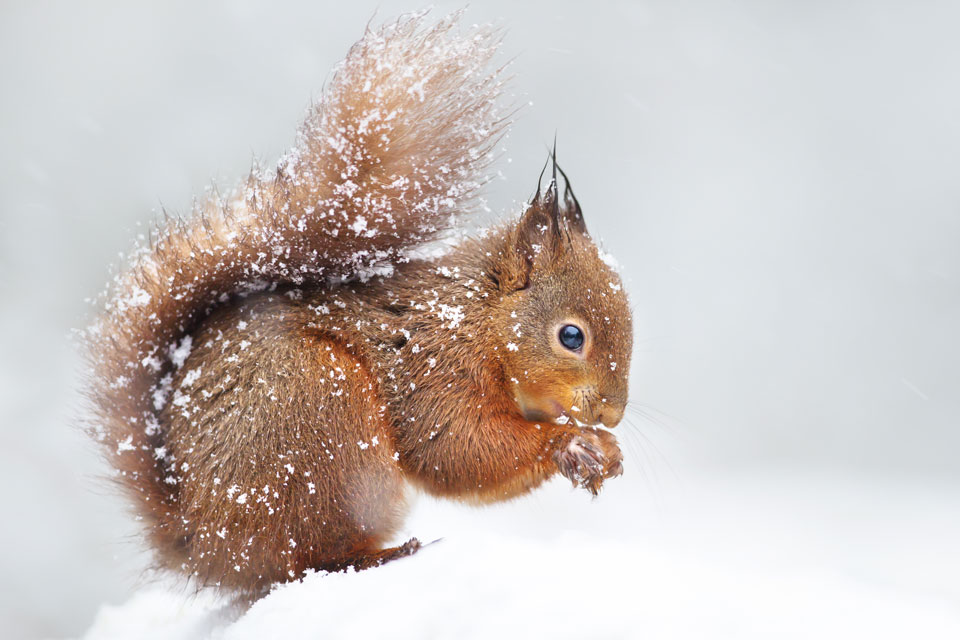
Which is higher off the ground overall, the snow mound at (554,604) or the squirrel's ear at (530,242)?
the squirrel's ear at (530,242)

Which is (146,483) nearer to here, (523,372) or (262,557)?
(262,557)

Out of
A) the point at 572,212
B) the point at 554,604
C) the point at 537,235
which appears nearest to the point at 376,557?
the point at 554,604

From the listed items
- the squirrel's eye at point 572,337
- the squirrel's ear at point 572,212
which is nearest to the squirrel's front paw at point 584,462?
the squirrel's eye at point 572,337

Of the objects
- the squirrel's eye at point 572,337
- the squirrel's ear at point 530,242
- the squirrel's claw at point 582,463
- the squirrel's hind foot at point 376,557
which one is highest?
the squirrel's ear at point 530,242

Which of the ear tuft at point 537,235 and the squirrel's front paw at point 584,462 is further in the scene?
the ear tuft at point 537,235

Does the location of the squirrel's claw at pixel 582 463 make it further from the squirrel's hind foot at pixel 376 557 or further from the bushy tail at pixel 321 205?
the bushy tail at pixel 321 205

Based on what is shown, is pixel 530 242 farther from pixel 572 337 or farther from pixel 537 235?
pixel 572 337

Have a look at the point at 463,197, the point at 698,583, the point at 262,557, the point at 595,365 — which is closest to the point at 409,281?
the point at 463,197
